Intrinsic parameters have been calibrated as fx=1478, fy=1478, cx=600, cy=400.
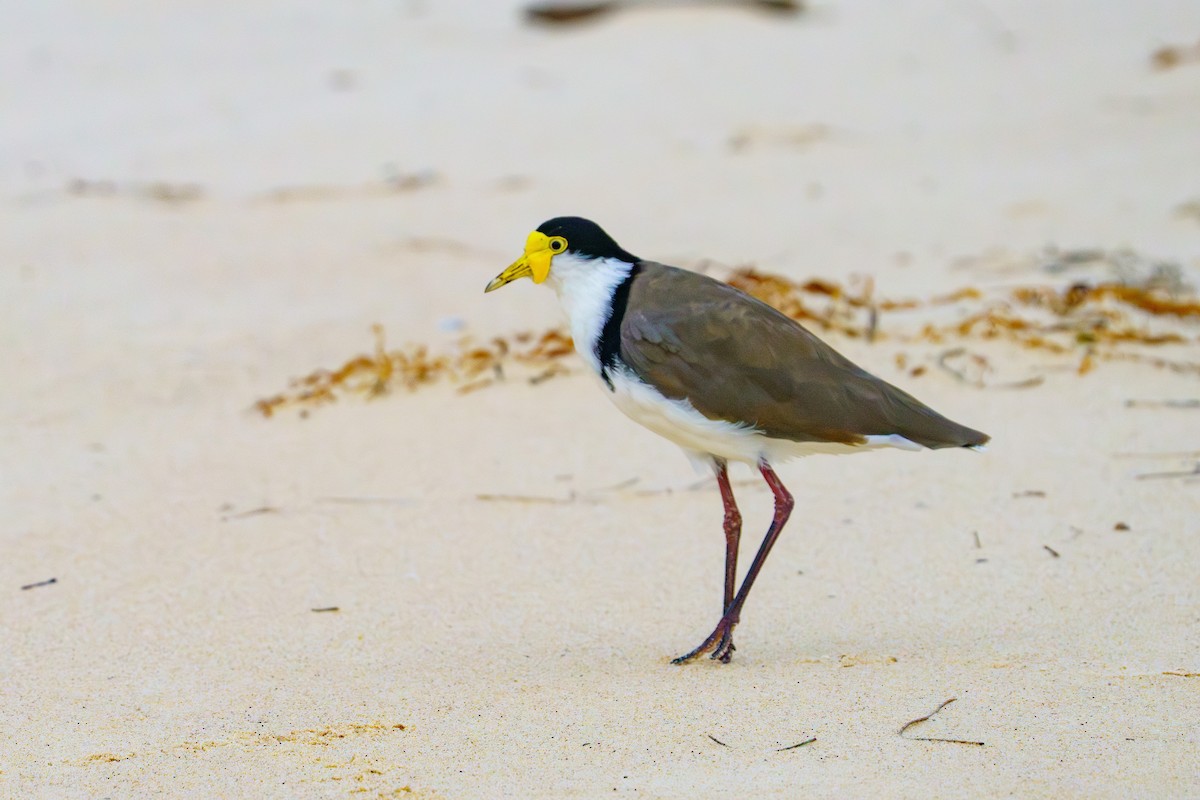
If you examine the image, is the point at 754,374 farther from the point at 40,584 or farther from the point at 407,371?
the point at 407,371

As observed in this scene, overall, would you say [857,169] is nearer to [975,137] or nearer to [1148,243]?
[975,137]

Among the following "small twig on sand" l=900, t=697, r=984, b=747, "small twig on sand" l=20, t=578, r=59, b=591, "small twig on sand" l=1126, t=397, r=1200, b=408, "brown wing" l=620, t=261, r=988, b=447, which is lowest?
"small twig on sand" l=20, t=578, r=59, b=591

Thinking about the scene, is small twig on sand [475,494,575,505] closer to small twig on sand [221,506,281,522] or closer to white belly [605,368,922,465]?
small twig on sand [221,506,281,522]

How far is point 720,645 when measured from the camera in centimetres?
416

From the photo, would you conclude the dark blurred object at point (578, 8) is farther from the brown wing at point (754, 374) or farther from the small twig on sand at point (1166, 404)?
the brown wing at point (754, 374)

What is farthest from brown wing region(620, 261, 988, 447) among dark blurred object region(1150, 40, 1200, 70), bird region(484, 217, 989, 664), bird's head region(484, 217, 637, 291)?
dark blurred object region(1150, 40, 1200, 70)

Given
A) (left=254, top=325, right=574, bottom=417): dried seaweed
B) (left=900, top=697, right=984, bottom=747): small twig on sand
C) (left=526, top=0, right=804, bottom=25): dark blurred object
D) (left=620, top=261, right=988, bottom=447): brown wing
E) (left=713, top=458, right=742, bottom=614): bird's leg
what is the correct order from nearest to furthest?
(left=900, top=697, right=984, bottom=747): small twig on sand → (left=620, top=261, right=988, bottom=447): brown wing → (left=713, top=458, right=742, bottom=614): bird's leg → (left=254, top=325, right=574, bottom=417): dried seaweed → (left=526, top=0, right=804, bottom=25): dark blurred object

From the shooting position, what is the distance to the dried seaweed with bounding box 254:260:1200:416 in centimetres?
649

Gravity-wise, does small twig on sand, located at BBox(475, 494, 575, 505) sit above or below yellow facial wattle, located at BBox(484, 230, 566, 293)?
below

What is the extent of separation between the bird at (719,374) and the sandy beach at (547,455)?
0.57m

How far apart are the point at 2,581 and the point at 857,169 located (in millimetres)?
6691

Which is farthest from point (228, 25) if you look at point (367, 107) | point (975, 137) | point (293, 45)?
point (975, 137)

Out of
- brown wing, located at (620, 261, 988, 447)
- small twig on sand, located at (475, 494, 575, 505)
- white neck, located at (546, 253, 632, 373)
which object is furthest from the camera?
small twig on sand, located at (475, 494, 575, 505)

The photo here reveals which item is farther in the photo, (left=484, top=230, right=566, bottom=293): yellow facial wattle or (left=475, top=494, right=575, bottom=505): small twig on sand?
(left=475, top=494, right=575, bottom=505): small twig on sand
